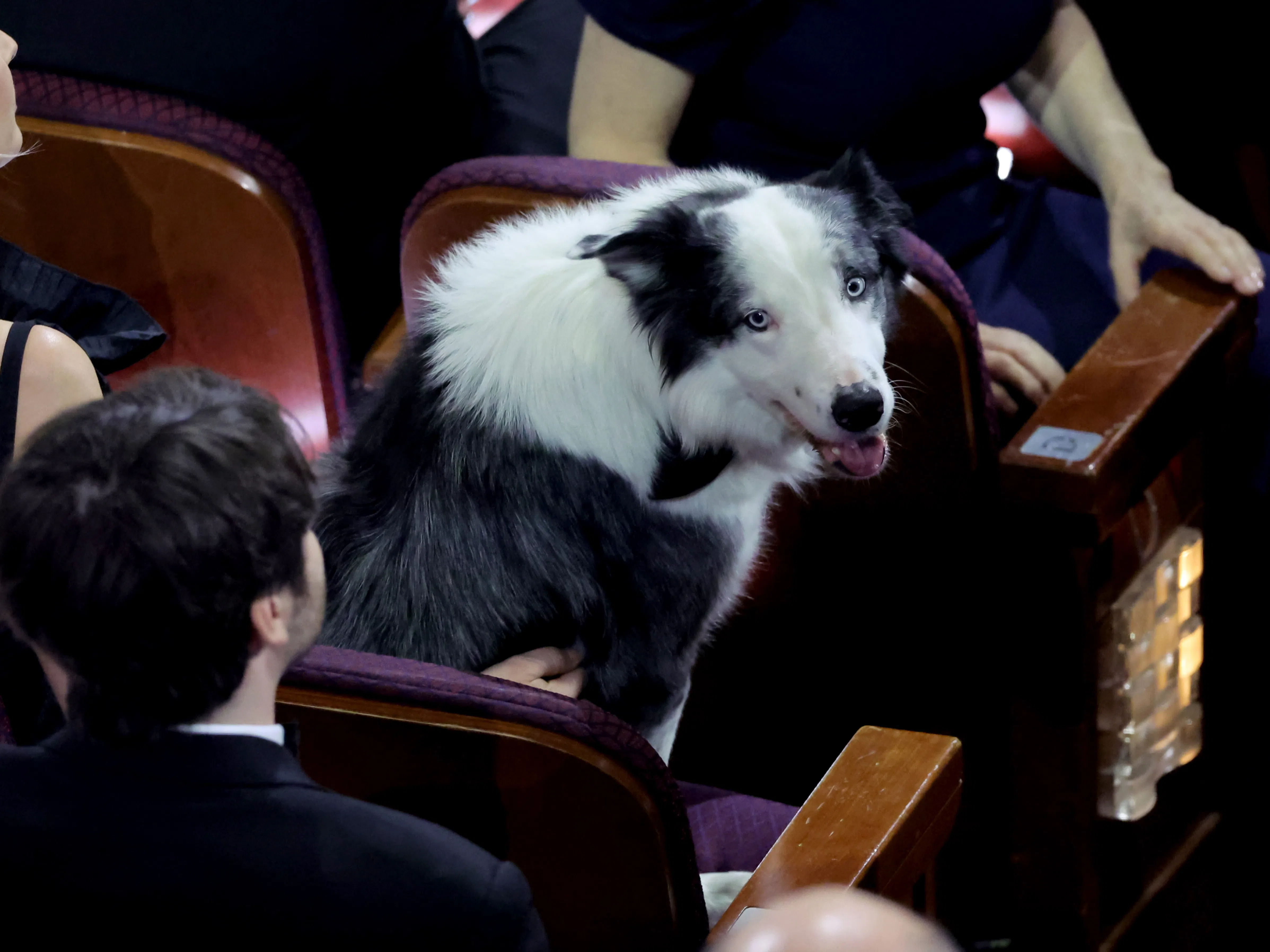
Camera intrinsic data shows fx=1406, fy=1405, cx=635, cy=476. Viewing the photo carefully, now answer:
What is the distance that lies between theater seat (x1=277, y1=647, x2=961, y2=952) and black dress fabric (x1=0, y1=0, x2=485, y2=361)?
1.06 m

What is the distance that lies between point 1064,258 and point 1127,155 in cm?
16

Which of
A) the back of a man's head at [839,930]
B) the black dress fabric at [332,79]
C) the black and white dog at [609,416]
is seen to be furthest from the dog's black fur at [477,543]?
the back of a man's head at [839,930]

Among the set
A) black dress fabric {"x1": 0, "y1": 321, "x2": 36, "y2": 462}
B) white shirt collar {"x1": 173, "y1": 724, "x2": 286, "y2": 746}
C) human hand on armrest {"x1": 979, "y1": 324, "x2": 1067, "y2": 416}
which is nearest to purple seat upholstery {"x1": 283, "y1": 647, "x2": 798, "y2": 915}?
white shirt collar {"x1": 173, "y1": 724, "x2": 286, "y2": 746}

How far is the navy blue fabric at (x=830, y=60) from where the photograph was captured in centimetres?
168

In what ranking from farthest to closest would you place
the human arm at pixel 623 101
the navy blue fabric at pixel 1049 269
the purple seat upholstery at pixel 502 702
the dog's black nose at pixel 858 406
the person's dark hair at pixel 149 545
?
the navy blue fabric at pixel 1049 269 → the human arm at pixel 623 101 → the dog's black nose at pixel 858 406 → the purple seat upholstery at pixel 502 702 → the person's dark hair at pixel 149 545

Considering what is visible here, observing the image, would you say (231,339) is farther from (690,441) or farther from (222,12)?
(690,441)

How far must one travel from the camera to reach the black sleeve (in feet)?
2.49

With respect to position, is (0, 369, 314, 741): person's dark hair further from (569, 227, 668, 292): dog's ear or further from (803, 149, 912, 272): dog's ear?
(803, 149, 912, 272): dog's ear

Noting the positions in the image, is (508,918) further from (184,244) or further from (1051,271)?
(1051,271)

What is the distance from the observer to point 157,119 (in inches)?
63.4

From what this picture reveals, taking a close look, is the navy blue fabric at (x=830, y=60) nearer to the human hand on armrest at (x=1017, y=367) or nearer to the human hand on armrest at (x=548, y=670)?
the human hand on armrest at (x=1017, y=367)

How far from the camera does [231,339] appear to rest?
179 centimetres

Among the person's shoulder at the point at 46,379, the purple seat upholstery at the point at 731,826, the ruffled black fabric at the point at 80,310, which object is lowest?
the purple seat upholstery at the point at 731,826

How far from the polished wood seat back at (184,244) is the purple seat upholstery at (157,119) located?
0.03ft
